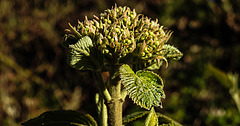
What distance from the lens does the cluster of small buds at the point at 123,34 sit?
767 mm

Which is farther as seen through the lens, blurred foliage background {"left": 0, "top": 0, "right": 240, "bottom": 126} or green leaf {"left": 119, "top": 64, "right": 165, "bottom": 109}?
blurred foliage background {"left": 0, "top": 0, "right": 240, "bottom": 126}

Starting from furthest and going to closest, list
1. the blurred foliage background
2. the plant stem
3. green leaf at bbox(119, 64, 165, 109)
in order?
the blurred foliage background
the plant stem
green leaf at bbox(119, 64, 165, 109)

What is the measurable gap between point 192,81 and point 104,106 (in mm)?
2306

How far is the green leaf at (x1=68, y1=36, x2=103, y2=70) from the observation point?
0.77 metres

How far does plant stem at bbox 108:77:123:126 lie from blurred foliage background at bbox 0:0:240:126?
6.37 feet

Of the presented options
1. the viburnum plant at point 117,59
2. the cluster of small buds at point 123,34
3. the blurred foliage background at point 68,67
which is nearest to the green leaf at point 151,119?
the viburnum plant at point 117,59

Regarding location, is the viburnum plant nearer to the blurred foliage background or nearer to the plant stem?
the plant stem

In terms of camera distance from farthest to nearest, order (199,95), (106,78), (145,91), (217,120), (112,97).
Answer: (199,95) → (217,120) → (106,78) → (112,97) → (145,91)

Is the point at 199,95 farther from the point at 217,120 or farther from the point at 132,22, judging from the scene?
the point at 132,22

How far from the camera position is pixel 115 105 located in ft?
2.65

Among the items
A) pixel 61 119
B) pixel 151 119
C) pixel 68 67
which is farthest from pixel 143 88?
pixel 68 67

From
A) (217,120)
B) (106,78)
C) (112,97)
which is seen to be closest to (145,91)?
(112,97)

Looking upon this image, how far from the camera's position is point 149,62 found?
87cm

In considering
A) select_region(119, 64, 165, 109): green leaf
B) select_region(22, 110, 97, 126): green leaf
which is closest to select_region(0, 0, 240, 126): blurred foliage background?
select_region(22, 110, 97, 126): green leaf
